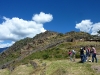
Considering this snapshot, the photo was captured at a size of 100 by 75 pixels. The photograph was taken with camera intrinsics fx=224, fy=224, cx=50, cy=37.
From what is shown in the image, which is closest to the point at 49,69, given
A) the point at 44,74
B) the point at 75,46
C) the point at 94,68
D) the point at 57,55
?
the point at 44,74

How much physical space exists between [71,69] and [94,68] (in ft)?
9.52

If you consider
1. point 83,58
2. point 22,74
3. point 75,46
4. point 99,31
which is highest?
point 99,31

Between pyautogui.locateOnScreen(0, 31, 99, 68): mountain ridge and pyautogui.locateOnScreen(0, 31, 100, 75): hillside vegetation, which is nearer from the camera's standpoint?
pyautogui.locateOnScreen(0, 31, 100, 75): hillside vegetation

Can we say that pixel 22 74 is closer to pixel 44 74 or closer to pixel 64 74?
pixel 44 74

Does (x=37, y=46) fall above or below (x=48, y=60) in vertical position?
above

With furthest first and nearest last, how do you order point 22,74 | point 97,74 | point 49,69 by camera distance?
point 22,74
point 49,69
point 97,74

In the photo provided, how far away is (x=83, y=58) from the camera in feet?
108

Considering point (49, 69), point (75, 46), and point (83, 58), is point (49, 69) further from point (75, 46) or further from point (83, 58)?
point (75, 46)

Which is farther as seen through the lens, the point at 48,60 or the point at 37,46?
the point at 37,46

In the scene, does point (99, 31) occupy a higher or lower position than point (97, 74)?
higher

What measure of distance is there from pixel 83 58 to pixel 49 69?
17.5 feet

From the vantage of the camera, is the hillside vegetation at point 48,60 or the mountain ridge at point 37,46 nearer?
the hillside vegetation at point 48,60

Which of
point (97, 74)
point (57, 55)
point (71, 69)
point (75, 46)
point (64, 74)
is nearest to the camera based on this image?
point (97, 74)

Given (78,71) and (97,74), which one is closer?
(97,74)
